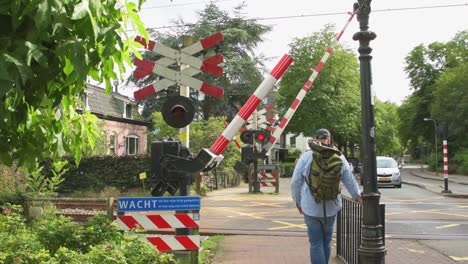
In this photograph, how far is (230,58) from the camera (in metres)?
38.6

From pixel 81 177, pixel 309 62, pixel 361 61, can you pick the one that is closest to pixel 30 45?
pixel 361 61

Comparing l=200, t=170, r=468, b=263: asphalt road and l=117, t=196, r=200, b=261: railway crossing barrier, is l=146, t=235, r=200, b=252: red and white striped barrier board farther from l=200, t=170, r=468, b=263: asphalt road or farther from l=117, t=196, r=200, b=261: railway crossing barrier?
l=200, t=170, r=468, b=263: asphalt road

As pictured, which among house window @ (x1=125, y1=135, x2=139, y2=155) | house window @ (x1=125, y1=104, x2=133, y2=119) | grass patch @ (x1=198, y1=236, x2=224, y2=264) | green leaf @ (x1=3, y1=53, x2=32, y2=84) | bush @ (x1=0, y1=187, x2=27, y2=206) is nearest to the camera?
green leaf @ (x1=3, y1=53, x2=32, y2=84)

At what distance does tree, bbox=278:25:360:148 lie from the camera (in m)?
48.1

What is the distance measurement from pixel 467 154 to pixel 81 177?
32.9 metres

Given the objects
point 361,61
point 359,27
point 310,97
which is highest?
point 310,97

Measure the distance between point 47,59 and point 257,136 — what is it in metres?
17.5

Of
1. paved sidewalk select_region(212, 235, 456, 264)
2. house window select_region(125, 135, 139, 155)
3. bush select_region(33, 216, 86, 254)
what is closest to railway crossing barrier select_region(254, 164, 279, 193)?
paved sidewalk select_region(212, 235, 456, 264)

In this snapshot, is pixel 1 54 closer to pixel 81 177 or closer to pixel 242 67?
pixel 81 177

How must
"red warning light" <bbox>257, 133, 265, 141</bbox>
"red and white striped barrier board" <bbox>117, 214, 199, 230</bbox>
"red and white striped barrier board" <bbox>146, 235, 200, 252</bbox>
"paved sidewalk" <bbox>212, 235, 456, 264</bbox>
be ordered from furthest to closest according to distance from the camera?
"red warning light" <bbox>257, 133, 265, 141</bbox>, "paved sidewalk" <bbox>212, 235, 456, 264</bbox>, "red and white striped barrier board" <bbox>146, 235, 200, 252</bbox>, "red and white striped barrier board" <bbox>117, 214, 199, 230</bbox>

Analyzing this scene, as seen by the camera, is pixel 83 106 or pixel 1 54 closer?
pixel 1 54

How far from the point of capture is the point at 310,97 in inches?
1881

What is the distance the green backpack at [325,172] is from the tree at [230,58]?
104ft

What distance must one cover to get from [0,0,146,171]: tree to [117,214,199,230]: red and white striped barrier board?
345 centimetres
